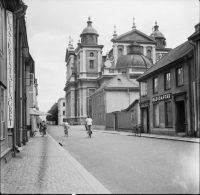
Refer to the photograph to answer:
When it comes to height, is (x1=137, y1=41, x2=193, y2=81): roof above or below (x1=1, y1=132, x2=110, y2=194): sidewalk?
above

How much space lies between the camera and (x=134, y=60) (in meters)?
75.9

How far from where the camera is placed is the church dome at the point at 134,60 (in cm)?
7588

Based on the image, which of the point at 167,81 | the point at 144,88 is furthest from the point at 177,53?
the point at 144,88

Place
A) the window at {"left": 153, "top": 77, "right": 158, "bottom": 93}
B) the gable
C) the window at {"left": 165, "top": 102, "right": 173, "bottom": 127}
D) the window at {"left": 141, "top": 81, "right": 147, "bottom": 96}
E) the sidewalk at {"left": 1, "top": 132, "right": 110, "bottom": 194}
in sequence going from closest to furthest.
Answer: the sidewalk at {"left": 1, "top": 132, "right": 110, "bottom": 194}
the window at {"left": 165, "top": 102, "right": 173, "bottom": 127}
the window at {"left": 153, "top": 77, "right": 158, "bottom": 93}
the window at {"left": 141, "top": 81, "right": 147, "bottom": 96}
the gable

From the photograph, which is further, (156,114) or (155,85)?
(155,85)

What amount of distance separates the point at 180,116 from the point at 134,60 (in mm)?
51085

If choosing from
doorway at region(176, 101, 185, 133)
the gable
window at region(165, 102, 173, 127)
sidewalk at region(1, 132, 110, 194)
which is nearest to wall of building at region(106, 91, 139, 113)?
window at region(165, 102, 173, 127)

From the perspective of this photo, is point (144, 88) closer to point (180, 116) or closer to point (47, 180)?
point (180, 116)

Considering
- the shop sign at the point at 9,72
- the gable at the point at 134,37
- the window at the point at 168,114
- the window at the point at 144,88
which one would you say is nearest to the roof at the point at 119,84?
the window at the point at 144,88

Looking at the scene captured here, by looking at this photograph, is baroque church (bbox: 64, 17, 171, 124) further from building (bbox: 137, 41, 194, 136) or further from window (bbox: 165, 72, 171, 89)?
window (bbox: 165, 72, 171, 89)

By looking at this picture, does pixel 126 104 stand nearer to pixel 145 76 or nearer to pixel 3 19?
pixel 145 76

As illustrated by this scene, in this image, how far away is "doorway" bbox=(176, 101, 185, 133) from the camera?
25.4 meters

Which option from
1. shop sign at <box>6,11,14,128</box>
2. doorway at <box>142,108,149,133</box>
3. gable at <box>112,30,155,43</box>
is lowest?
doorway at <box>142,108,149,133</box>

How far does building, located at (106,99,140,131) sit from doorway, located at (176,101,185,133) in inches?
346
